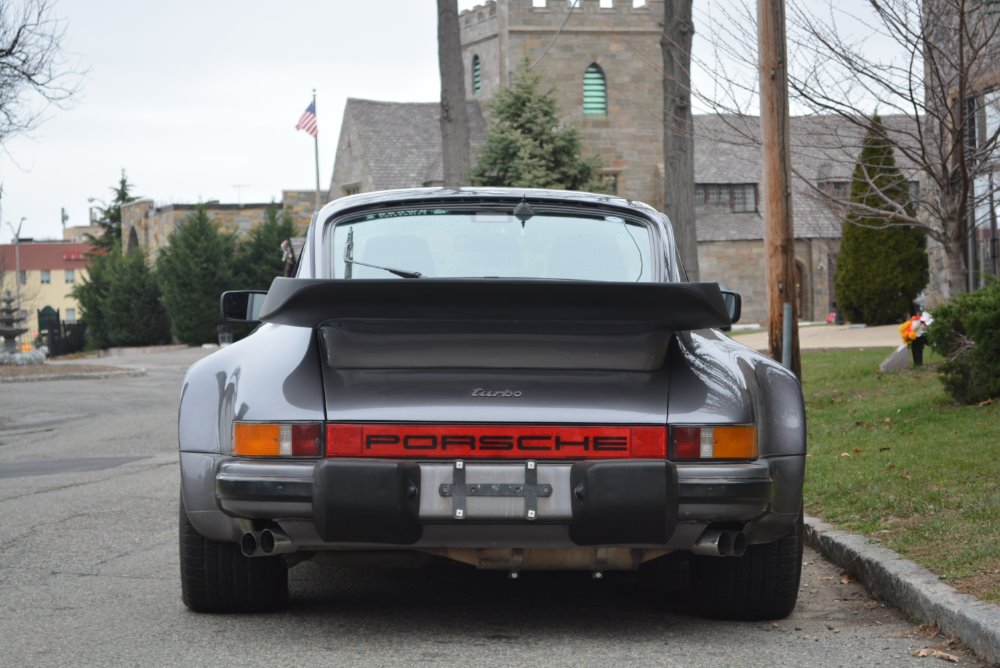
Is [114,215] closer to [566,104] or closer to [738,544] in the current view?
[566,104]

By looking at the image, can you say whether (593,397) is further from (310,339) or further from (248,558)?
(248,558)

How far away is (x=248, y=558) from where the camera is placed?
4.91 meters

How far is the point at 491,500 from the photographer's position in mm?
4273

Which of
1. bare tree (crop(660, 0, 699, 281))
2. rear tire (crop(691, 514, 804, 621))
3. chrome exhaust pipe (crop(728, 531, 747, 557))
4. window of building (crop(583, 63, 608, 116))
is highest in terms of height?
window of building (crop(583, 63, 608, 116))

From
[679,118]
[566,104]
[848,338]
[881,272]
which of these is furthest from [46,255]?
[679,118]

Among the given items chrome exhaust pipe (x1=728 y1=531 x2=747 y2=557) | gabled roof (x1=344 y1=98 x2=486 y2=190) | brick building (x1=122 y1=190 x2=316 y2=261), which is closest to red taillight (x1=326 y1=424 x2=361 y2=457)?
chrome exhaust pipe (x1=728 y1=531 x2=747 y2=557)

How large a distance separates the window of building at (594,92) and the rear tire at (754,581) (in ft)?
160

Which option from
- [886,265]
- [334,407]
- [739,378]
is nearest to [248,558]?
[334,407]

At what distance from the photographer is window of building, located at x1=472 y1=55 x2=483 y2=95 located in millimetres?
55438

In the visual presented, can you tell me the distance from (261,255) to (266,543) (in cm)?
4554

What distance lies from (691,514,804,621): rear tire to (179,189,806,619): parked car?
232 mm

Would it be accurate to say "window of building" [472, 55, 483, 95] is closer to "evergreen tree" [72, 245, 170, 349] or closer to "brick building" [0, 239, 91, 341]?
"evergreen tree" [72, 245, 170, 349]

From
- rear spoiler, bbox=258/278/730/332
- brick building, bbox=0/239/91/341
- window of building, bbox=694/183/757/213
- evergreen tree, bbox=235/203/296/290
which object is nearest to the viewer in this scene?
rear spoiler, bbox=258/278/730/332

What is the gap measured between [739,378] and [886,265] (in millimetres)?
25348
